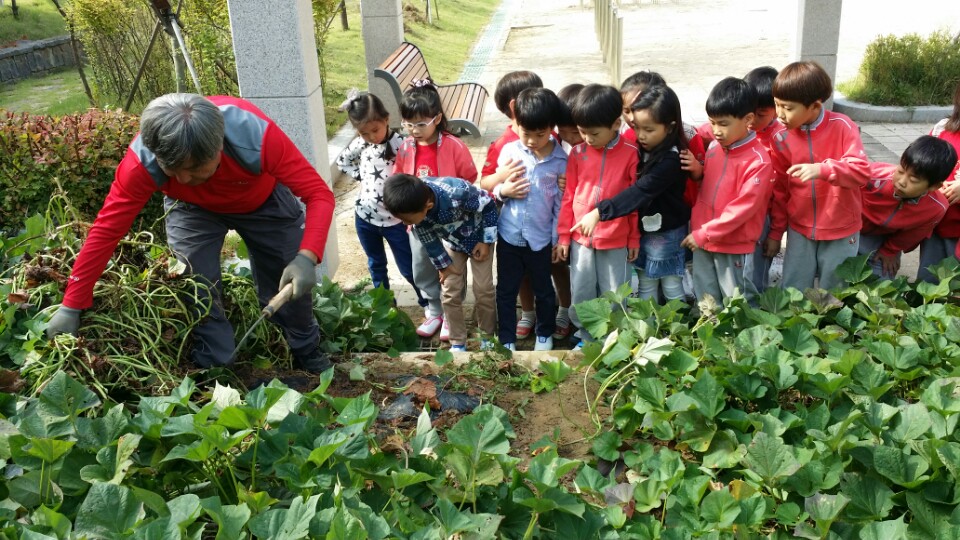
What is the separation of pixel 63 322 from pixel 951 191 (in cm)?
391

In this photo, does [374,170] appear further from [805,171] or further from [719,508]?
[719,508]

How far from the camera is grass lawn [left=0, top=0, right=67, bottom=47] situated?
14.1m

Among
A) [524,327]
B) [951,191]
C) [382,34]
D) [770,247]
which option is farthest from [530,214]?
[382,34]

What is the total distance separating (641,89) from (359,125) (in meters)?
1.49

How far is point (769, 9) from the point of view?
17141 millimetres

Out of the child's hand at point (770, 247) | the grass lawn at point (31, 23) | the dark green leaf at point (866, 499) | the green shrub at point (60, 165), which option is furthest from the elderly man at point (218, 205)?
the grass lawn at point (31, 23)

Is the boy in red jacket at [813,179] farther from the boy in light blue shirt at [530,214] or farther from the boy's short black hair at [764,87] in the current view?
the boy in light blue shirt at [530,214]

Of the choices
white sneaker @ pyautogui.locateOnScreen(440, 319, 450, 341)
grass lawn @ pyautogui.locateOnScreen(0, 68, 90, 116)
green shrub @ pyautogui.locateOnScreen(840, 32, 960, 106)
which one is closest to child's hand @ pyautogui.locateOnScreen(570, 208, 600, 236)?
white sneaker @ pyautogui.locateOnScreen(440, 319, 450, 341)

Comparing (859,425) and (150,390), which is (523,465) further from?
(150,390)

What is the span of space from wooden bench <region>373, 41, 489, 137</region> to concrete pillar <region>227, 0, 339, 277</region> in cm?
177

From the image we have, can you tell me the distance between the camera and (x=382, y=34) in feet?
28.0

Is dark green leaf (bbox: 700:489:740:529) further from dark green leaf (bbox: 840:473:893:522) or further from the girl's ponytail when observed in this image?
the girl's ponytail

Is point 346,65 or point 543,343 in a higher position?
point 346,65

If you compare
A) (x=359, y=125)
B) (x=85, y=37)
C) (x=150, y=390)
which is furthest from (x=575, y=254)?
(x=85, y=37)
